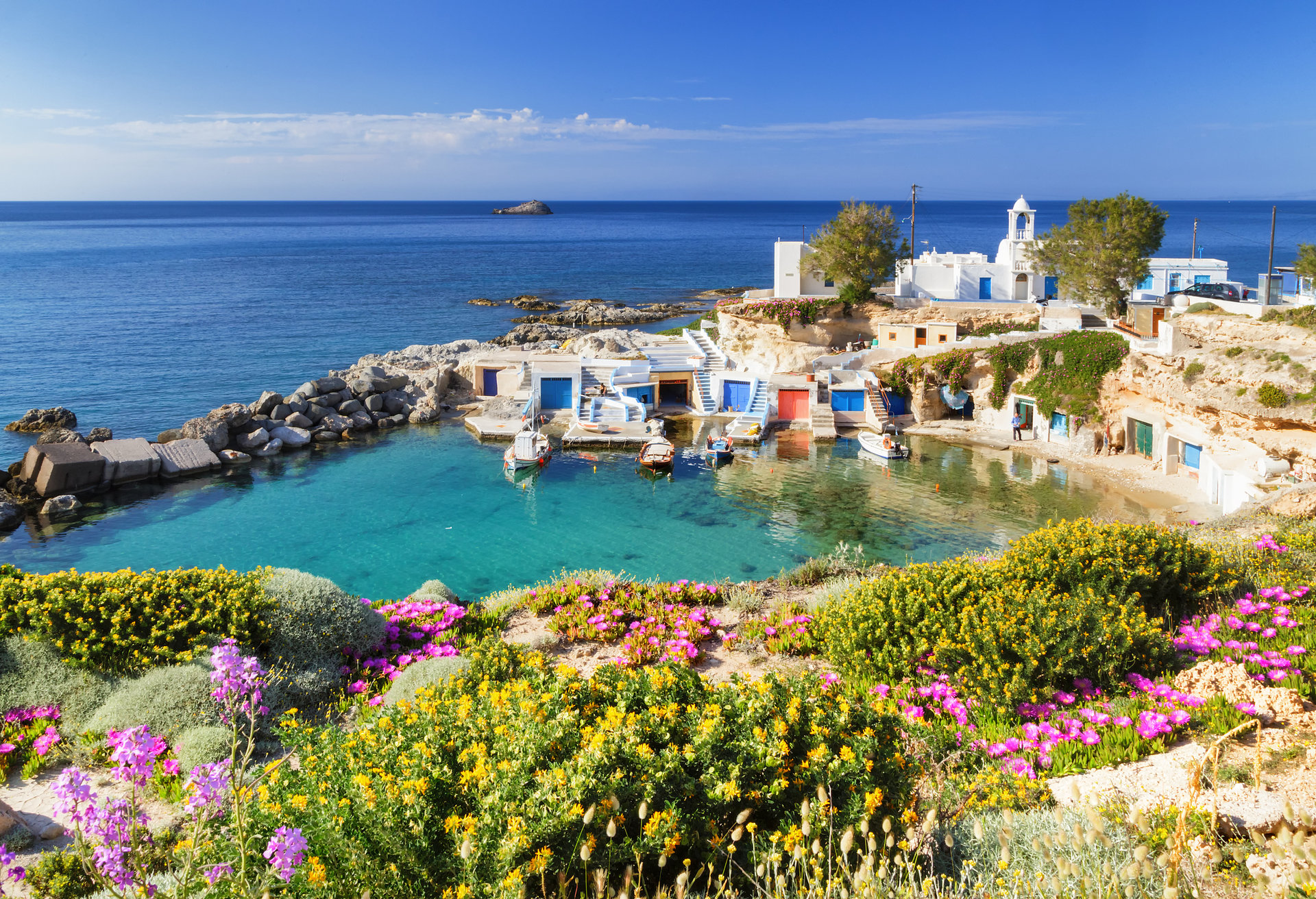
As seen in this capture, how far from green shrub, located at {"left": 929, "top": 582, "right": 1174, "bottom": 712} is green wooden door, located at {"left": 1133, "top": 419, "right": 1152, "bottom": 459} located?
26267 mm

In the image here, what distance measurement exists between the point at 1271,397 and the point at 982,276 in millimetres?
24557

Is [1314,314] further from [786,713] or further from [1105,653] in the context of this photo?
[786,713]

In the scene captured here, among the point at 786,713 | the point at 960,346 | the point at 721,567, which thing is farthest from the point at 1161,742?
the point at 960,346

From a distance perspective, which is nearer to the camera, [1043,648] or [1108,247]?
[1043,648]

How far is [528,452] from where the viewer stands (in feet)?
112

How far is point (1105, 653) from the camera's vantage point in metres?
9.32

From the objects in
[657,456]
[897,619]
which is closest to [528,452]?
[657,456]

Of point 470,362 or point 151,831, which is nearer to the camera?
point 151,831

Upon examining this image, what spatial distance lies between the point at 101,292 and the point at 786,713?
353 ft

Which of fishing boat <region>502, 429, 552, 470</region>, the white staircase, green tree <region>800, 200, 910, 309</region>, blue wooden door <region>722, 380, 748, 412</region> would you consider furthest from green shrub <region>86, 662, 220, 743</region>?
green tree <region>800, 200, 910, 309</region>

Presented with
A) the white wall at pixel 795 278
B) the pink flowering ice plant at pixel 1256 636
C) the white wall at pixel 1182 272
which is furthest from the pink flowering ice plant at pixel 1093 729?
the white wall at pixel 1182 272

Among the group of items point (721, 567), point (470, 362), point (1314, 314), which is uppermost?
point (1314, 314)

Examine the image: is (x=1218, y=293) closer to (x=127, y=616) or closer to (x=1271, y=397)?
(x=1271, y=397)

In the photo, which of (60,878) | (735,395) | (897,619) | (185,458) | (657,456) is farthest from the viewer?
(735,395)
